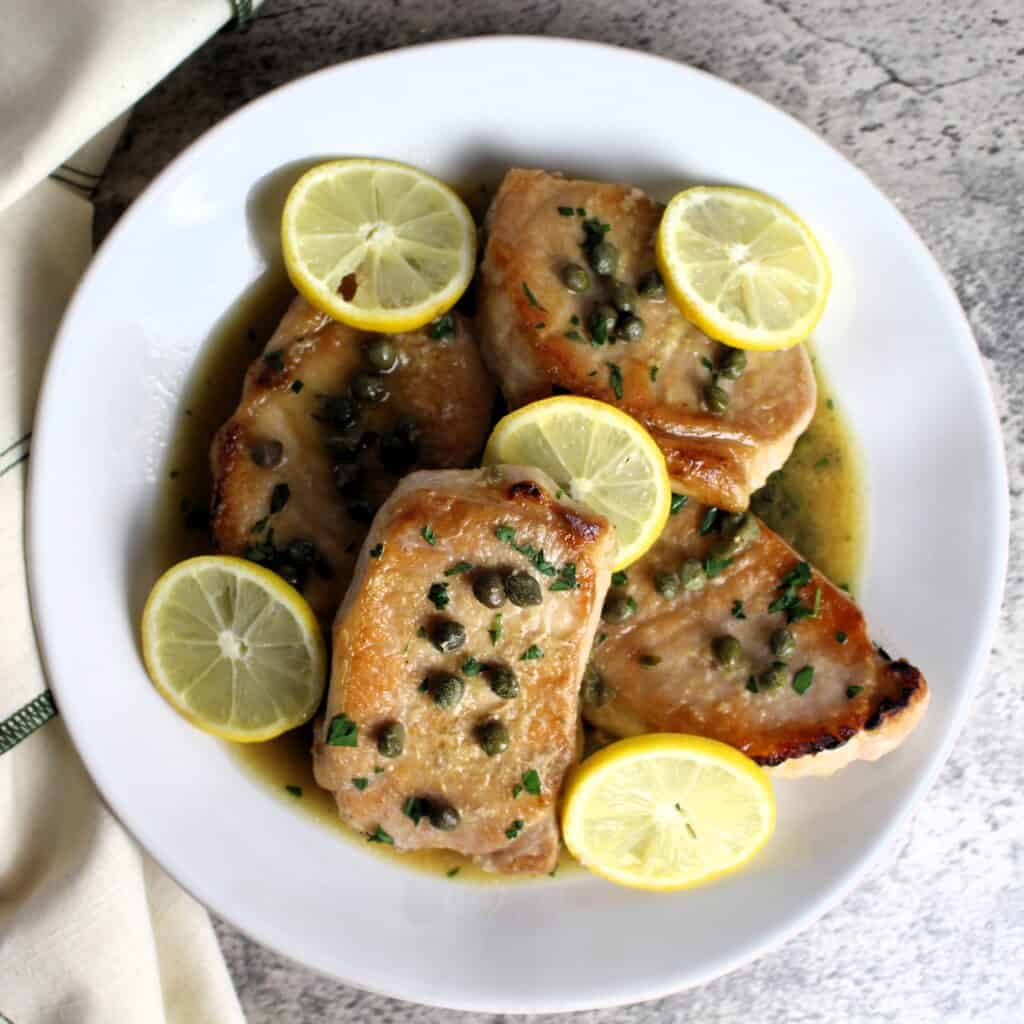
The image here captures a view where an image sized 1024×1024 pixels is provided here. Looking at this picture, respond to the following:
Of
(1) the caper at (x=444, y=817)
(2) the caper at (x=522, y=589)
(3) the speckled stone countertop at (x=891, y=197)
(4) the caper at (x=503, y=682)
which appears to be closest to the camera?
(2) the caper at (x=522, y=589)

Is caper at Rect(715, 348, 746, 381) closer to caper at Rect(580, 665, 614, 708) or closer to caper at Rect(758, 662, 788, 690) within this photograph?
caper at Rect(758, 662, 788, 690)

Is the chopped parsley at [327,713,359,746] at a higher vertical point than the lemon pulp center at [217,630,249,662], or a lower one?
lower

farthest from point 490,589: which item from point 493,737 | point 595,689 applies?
point 595,689

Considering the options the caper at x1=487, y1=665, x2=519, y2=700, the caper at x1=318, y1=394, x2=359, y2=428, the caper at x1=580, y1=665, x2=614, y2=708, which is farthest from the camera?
the caper at x1=580, y1=665, x2=614, y2=708

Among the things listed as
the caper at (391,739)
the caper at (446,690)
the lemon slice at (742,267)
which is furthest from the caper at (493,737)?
the lemon slice at (742,267)

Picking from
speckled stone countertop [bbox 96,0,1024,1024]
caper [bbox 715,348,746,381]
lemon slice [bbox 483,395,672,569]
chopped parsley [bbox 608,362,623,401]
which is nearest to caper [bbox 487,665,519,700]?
lemon slice [bbox 483,395,672,569]

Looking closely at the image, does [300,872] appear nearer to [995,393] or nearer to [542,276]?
[542,276]

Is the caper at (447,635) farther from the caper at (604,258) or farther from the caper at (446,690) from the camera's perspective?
the caper at (604,258)

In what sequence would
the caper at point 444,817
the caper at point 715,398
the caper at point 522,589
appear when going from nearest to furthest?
the caper at point 522,589
the caper at point 444,817
the caper at point 715,398

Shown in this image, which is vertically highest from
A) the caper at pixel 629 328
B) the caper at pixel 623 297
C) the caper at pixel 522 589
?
the caper at pixel 623 297
